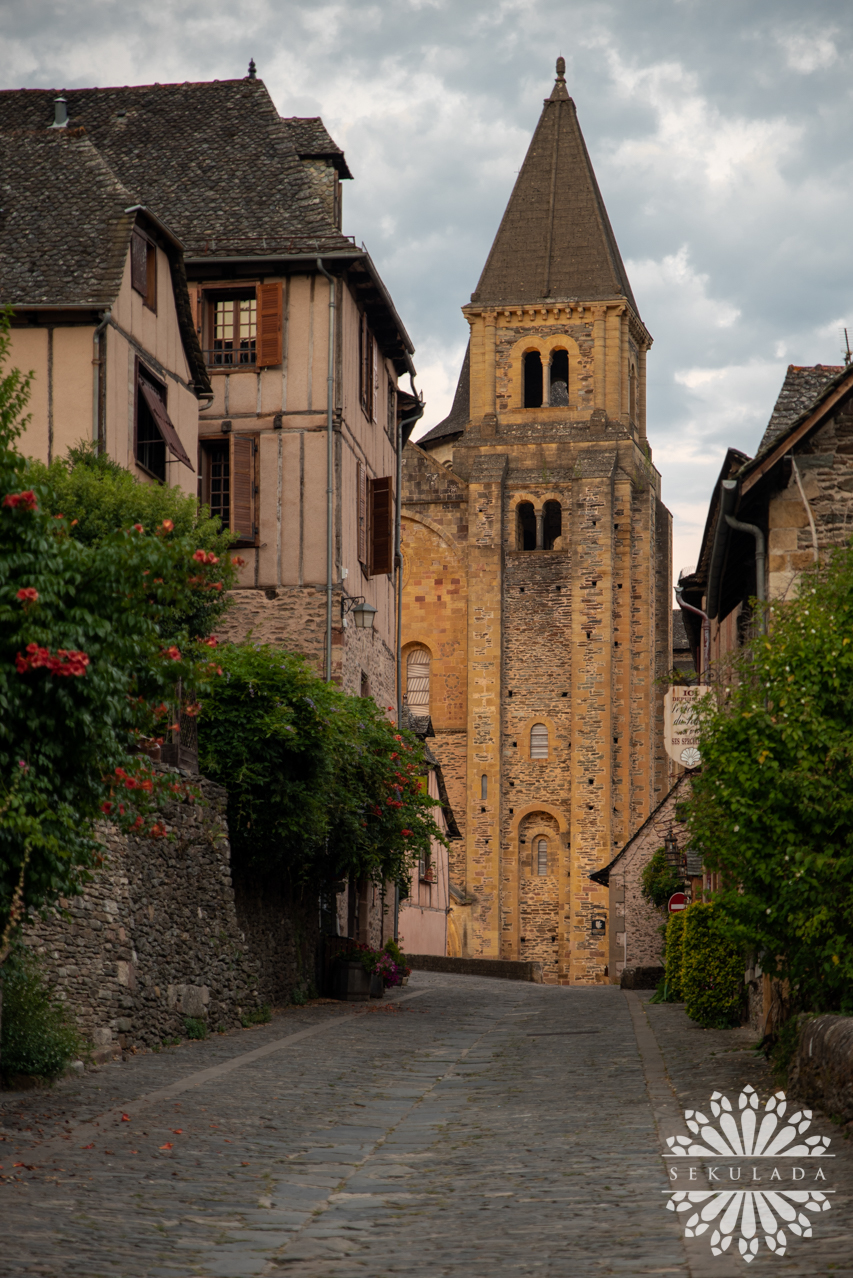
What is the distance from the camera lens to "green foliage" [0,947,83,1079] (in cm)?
999

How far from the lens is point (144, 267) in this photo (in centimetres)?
1984

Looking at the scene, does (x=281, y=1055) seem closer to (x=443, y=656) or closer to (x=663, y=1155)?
(x=663, y=1155)

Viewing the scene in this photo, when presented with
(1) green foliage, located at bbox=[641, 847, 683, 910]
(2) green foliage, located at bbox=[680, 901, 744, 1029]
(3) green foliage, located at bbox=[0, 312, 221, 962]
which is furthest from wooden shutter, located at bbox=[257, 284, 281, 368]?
(3) green foliage, located at bbox=[0, 312, 221, 962]

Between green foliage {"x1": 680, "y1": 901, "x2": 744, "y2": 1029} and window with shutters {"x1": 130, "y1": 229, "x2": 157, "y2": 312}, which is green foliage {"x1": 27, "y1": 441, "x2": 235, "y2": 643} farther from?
green foliage {"x1": 680, "y1": 901, "x2": 744, "y2": 1029}

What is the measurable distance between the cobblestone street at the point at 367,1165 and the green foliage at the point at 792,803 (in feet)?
3.46

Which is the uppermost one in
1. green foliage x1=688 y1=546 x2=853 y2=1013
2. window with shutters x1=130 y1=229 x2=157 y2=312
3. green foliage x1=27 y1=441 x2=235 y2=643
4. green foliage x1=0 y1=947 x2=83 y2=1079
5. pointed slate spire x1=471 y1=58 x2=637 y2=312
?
pointed slate spire x1=471 y1=58 x2=637 y2=312

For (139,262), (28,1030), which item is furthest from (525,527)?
(28,1030)

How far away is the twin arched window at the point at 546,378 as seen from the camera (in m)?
53.9

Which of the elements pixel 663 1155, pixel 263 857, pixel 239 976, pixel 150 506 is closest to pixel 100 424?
pixel 150 506

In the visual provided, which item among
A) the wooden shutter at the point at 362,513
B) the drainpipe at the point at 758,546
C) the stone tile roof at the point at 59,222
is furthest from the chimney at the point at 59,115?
the drainpipe at the point at 758,546

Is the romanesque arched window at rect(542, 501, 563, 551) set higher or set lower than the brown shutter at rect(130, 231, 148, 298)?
higher

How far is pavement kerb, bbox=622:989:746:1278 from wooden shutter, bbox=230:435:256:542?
8666 millimetres

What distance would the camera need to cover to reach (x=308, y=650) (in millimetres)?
22828

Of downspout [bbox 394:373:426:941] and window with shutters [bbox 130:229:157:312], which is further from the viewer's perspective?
downspout [bbox 394:373:426:941]
